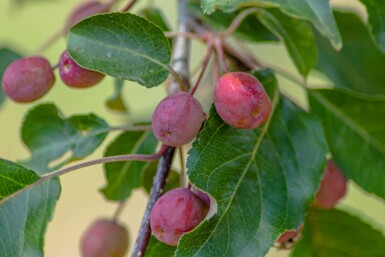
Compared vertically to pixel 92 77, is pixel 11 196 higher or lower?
lower

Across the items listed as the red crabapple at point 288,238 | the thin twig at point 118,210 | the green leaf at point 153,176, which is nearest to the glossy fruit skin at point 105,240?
the thin twig at point 118,210

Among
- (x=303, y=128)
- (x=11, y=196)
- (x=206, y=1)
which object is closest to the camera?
(x=206, y=1)

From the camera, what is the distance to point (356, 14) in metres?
1.36

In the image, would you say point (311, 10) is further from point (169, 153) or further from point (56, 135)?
point (56, 135)

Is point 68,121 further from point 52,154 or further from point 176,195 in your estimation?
point 176,195

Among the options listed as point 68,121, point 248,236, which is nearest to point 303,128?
point 248,236

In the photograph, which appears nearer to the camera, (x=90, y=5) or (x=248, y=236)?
(x=248, y=236)

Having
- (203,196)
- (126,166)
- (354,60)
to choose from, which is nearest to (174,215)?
(203,196)

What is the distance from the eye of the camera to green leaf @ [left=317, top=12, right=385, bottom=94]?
4.49 ft

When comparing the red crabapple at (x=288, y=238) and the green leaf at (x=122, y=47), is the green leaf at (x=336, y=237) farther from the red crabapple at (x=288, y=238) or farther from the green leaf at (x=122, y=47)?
the green leaf at (x=122, y=47)

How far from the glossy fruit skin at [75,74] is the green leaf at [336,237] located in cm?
44

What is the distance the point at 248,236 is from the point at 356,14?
0.62 m

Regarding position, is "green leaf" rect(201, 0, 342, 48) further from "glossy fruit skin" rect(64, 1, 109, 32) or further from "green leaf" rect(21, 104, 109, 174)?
"glossy fruit skin" rect(64, 1, 109, 32)

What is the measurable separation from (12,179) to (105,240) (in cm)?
27
